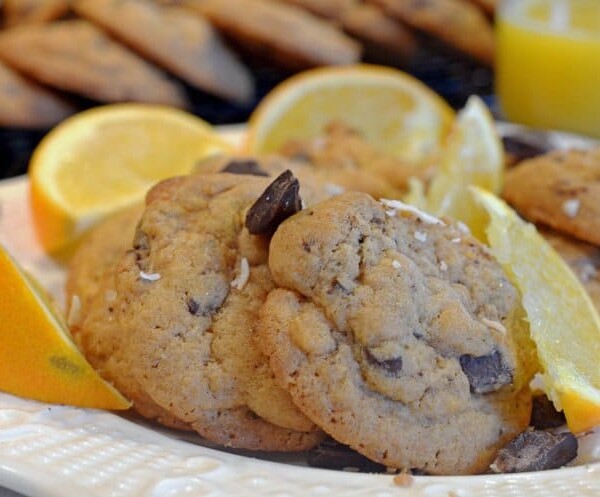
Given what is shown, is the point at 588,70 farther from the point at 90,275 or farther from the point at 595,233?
the point at 90,275

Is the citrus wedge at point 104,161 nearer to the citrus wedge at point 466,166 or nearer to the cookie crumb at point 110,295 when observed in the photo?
the cookie crumb at point 110,295

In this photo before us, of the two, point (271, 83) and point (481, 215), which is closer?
point (481, 215)

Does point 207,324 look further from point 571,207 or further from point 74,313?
point 571,207

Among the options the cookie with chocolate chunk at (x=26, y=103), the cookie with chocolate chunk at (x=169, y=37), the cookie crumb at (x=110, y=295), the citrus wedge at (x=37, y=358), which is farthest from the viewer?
the cookie with chocolate chunk at (x=169, y=37)

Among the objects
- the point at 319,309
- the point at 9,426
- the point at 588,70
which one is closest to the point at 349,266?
the point at 319,309

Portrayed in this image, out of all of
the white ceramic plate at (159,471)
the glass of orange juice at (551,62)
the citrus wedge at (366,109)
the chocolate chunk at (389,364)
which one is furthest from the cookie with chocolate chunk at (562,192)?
the glass of orange juice at (551,62)

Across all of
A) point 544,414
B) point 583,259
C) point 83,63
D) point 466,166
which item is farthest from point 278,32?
point 544,414
